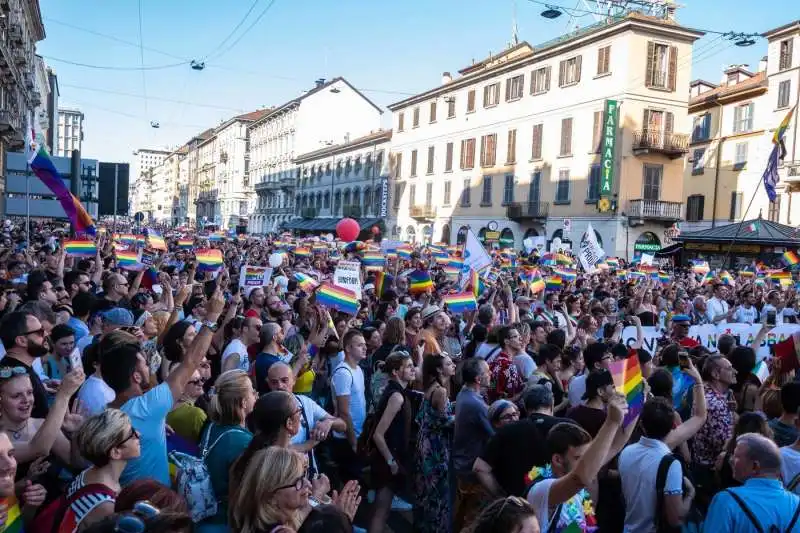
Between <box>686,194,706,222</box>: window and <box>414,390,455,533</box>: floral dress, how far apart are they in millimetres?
40412

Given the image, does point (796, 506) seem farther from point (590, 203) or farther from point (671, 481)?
point (590, 203)

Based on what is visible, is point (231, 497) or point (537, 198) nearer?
point (231, 497)

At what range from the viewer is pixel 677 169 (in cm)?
3378

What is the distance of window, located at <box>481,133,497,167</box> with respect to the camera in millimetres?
41081

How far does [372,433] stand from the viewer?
4.94 metres

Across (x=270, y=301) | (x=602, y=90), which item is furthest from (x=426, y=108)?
(x=270, y=301)

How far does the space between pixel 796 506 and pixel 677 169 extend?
Result: 33.1m

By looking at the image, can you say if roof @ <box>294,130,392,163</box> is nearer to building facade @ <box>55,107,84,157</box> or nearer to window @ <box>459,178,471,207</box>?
window @ <box>459,178,471,207</box>

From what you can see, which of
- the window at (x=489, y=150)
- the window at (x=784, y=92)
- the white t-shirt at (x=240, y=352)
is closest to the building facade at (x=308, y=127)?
the window at (x=489, y=150)

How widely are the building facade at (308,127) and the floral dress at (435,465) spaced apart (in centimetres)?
6061

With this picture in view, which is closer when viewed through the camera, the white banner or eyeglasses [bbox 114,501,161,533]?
eyeglasses [bbox 114,501,161,533]

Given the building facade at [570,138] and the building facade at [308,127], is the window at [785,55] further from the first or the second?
the building facade at [308,127]

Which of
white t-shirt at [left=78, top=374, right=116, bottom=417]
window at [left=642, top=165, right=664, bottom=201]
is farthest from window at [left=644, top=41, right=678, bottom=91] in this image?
white t-shirt at [left=78, top=374, right=116, bottom=417]

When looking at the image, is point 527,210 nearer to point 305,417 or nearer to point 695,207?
point 695,207
